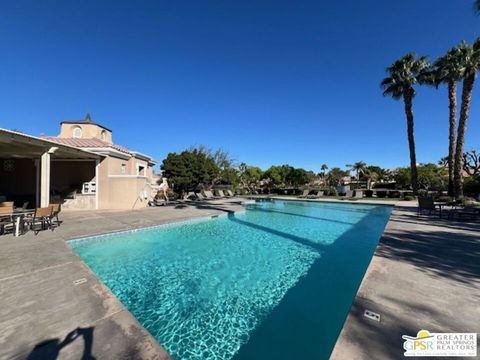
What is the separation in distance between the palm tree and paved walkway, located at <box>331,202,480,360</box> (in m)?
18.8

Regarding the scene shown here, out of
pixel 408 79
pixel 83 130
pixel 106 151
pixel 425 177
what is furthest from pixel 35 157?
pixel 425 177

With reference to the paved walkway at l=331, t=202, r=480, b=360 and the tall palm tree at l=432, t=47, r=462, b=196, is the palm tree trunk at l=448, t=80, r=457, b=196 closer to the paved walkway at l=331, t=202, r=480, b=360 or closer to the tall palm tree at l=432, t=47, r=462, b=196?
the tall palm tree at l=432, t=47, r=462, b=196

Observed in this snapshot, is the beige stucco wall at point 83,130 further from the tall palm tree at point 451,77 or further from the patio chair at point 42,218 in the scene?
the tall palm tree at point 451,77

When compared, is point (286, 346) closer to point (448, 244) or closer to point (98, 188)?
point (448, 244)

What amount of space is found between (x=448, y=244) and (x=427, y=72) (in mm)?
20894

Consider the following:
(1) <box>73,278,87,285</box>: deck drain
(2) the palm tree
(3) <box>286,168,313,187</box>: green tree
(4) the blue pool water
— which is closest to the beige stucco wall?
(4) the blue pool water

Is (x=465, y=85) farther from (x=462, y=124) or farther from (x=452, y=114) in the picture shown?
(x=462, y=124)

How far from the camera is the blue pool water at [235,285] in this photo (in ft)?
10.3

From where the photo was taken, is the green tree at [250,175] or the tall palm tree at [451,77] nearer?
the tall palm tree at [451,77]

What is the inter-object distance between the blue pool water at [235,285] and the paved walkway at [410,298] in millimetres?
682

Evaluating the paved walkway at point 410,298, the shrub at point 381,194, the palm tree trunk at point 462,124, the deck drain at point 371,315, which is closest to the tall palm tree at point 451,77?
the palm tree trunk at point 462,124

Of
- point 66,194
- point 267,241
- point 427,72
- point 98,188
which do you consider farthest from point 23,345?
point 427,72

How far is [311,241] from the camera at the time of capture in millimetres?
8297

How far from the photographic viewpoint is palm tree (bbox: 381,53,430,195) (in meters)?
20.3
